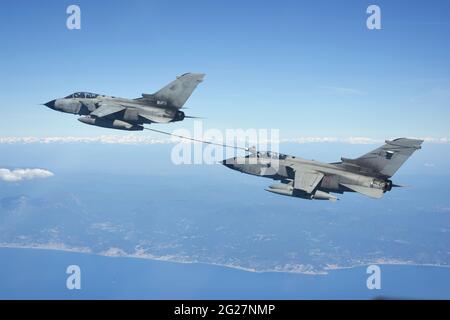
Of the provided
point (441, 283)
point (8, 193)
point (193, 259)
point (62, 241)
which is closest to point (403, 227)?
point (441, 283)

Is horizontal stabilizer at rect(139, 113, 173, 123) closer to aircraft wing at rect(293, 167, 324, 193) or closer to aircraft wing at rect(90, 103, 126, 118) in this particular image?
aircraft wing at rect(90, 103, 126, 118)

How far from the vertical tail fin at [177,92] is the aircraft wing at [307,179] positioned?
279 inches

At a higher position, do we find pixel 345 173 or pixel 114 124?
pixel 114 124

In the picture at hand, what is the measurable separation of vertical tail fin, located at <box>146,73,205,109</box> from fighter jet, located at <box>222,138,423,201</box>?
621 centimetres

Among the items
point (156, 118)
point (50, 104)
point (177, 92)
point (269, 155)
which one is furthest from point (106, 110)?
point (269, 155)

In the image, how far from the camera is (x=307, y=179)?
1688 centimetres

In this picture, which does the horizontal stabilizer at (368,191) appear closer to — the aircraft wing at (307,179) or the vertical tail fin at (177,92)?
the aircraft wing at (307,179)

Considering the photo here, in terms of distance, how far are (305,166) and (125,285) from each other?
62019 millimetres

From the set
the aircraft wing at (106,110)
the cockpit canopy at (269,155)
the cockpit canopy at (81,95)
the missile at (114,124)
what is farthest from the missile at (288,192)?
the cockpit canopy at (81,95)

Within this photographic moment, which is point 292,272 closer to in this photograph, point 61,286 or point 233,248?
point 233,248

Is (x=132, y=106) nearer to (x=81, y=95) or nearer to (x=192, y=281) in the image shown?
(x=81, y=95)

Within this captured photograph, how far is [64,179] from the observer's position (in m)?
171

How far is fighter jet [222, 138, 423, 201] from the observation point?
1640cm

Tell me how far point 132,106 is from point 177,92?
249 cm
